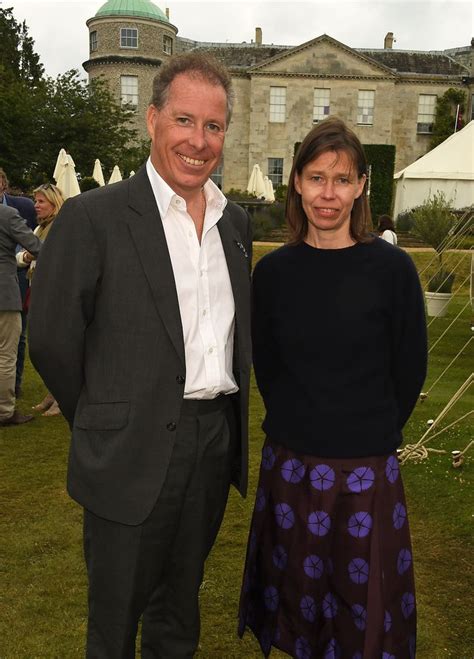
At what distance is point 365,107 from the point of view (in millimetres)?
38281

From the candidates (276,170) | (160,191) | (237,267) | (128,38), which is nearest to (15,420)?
(237,267)

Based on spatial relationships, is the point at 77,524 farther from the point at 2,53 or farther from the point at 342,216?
→ the point at 2,53

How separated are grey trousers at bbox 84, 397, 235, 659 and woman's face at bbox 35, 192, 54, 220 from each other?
162 inches

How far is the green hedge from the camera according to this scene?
90.6 ft

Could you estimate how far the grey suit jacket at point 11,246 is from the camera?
216 inches

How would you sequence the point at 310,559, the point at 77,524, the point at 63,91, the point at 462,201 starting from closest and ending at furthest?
the point at 310,559 < the point at 77,524 < the point at 462,201 < the point at 63,91

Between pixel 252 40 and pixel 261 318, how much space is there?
45749mm

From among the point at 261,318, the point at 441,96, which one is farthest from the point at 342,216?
the point at 441,96

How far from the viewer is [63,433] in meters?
5.98

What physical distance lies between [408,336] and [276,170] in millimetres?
37188

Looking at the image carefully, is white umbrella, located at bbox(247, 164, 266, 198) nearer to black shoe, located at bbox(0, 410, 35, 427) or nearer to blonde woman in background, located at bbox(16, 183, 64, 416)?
blonde woman in background, located at bbox(16, 183, 64, 416)

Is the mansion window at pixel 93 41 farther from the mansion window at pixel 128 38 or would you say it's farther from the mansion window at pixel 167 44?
the mansion window at pixel 167 44

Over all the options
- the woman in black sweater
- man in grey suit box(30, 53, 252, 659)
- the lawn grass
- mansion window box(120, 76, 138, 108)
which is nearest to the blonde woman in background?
the lawn grass

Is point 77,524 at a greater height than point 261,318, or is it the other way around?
point 261,318
